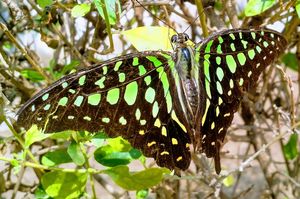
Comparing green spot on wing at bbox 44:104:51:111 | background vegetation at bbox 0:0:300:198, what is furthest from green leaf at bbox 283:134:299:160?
green spot on wing at bbox 44:104:51:111

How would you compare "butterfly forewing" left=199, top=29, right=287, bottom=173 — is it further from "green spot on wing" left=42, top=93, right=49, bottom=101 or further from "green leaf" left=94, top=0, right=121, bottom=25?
"green spot on wing" left=42, top=93, right=49, bottom=101

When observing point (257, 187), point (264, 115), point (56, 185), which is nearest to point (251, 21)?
point (264, 115)

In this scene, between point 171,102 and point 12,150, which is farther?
point 12,150

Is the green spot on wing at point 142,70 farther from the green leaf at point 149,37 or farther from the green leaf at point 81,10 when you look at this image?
the green leaf at point 81,10

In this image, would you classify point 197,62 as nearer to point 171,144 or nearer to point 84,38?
point 171,144

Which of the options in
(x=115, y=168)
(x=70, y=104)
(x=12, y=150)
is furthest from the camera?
(x=12, y=150)

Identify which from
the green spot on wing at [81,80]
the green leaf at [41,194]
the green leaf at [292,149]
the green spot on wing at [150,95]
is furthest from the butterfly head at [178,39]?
the green leaf at [292,149]
